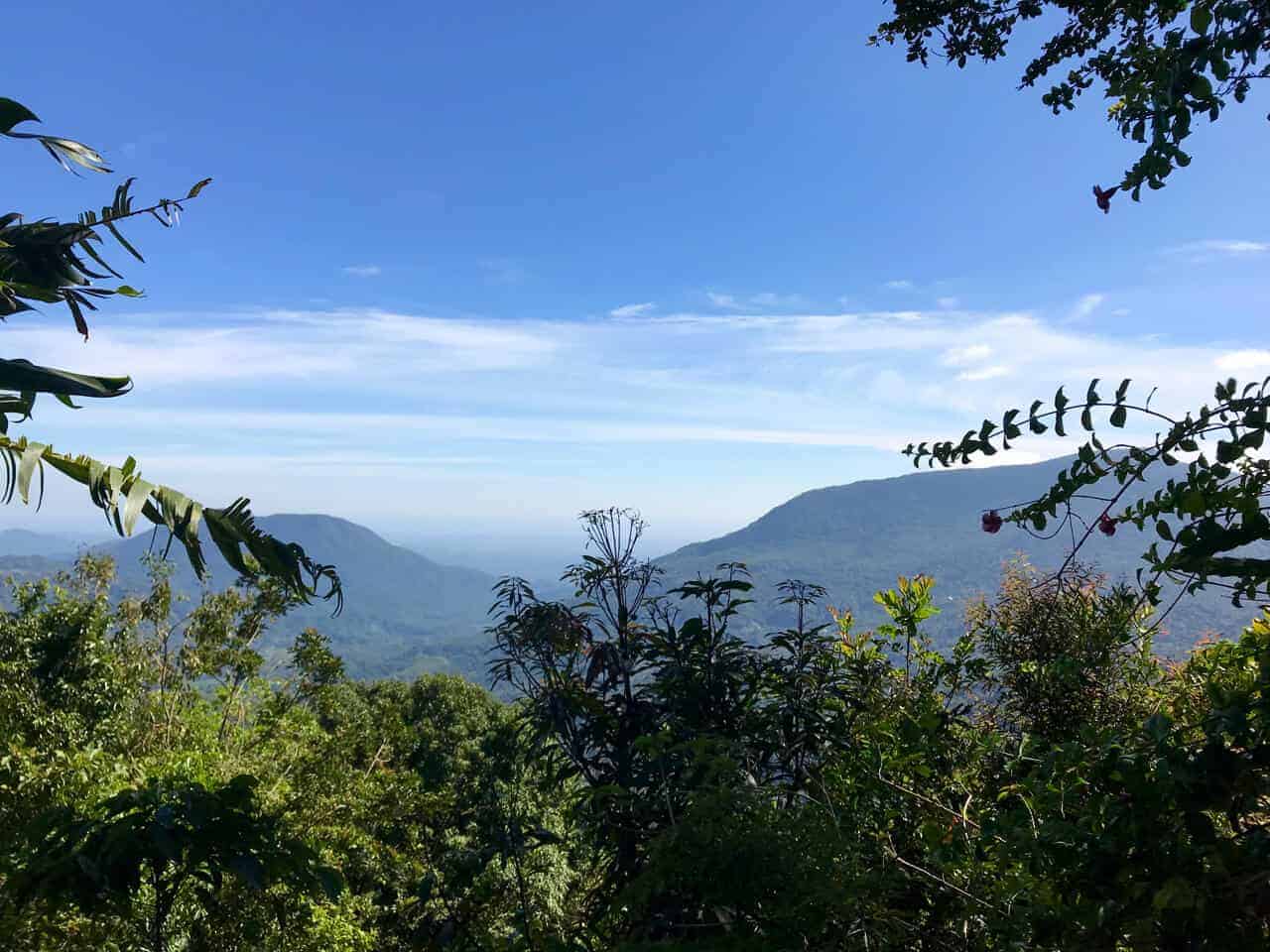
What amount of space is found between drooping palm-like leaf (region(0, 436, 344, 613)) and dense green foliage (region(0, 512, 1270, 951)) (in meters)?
1.18

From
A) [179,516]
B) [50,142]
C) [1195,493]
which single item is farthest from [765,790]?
[50,142]

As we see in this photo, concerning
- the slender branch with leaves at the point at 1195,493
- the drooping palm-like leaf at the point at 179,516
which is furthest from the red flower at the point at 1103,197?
the drooping palm-like leaf at the point at 179,516

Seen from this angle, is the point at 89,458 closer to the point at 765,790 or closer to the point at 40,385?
the point at 40,385

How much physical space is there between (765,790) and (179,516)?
335 centimetres

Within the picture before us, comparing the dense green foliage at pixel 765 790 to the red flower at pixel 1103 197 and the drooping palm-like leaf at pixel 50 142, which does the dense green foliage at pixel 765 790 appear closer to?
the red flower at pixel 1103 197

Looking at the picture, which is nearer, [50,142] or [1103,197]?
[1103,197]

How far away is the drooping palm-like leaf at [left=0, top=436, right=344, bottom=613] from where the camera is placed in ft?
12.3

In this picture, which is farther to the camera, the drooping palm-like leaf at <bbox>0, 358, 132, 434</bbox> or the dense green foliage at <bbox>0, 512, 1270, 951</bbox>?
the drooping palm-like leaf at <bbox>0, 358, 132, 434</bbox>

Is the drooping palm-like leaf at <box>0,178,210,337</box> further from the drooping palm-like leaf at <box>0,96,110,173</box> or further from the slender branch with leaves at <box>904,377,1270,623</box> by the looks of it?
the slender branch with leaves at <box>904,377,1270,623</box>

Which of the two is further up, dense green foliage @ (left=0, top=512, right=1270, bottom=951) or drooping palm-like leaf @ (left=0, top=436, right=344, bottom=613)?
Result: drooping palm-like leaf @ (left=0, top=436, right=344, bottom=613)

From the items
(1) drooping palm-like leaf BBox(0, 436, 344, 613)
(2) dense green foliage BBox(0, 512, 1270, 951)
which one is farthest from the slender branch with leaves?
(1) drooping palm-like leaf BBox(0, 436, 344, 613)

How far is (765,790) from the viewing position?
3.02 meters

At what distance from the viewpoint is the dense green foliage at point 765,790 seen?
5.24ft

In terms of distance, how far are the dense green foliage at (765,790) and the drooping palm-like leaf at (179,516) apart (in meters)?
1.18
